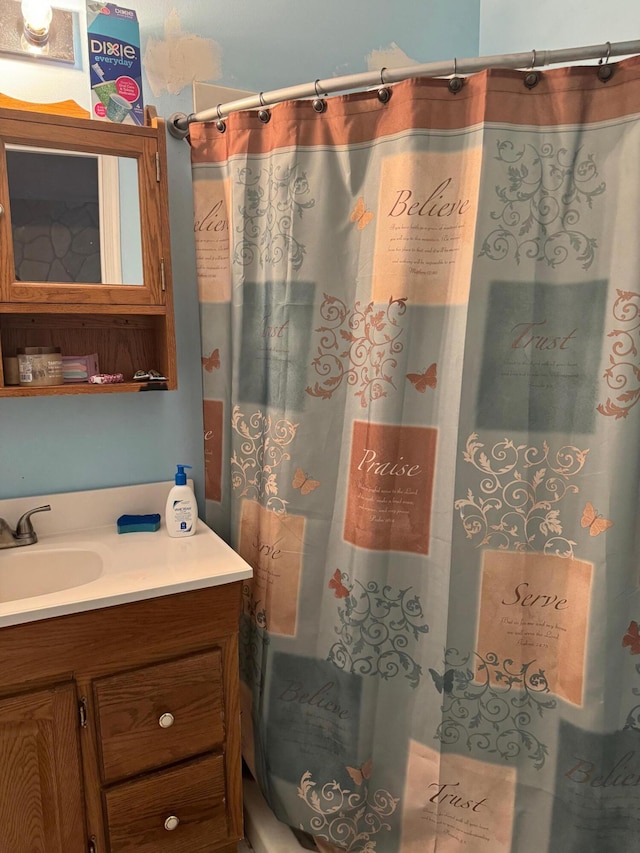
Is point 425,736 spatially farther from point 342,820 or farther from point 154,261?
point 154,261

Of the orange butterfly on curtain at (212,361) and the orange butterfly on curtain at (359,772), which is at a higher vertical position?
the orange butterfly on curtain at (212,361)

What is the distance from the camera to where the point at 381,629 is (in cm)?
138

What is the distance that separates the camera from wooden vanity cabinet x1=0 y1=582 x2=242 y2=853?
46.3 inches

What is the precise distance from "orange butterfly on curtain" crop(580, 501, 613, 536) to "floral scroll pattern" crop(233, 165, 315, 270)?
842 millimetres

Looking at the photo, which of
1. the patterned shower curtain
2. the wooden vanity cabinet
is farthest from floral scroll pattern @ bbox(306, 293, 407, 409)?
the wooden vanity cabinet

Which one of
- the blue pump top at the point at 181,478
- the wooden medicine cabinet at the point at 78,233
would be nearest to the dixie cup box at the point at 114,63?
the wooden medicine cabinet at the point at 78,233

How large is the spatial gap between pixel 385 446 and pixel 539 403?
34 centimetres

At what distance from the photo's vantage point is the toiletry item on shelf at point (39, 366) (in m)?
1.37

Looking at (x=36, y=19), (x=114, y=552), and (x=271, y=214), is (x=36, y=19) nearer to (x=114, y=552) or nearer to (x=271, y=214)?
(x=271, y=214)

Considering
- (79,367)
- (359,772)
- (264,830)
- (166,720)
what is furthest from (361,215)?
(264,830)

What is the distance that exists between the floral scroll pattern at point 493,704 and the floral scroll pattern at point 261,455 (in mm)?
566

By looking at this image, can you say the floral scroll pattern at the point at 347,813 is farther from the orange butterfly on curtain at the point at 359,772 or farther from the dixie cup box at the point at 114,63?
the dixie cup box at the point at 114,63

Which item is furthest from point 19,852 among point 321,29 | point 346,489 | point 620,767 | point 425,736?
point 321,29

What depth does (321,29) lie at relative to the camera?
5.58 ft
